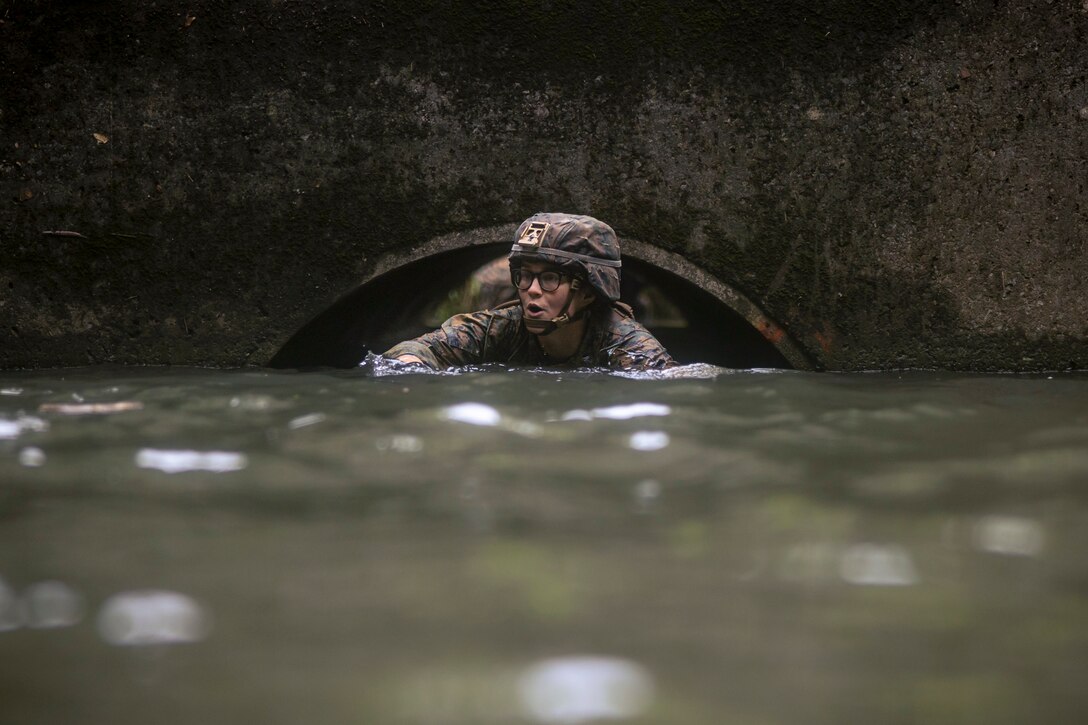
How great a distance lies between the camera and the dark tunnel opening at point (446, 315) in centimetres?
488

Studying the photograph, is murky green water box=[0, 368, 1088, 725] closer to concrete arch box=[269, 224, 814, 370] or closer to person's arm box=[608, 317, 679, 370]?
person's arm box=[608, 317, 679, 370]

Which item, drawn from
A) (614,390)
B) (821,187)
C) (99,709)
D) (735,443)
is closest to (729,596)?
(99,709)

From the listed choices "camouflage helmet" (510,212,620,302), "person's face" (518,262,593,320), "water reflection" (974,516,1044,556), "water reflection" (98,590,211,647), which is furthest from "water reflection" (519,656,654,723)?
"person's face" (518,262,593,320)

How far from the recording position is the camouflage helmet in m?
4.38

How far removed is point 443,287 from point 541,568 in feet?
15.5

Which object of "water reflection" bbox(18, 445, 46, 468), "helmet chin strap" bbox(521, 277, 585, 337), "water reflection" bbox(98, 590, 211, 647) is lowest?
"water reflection" bbox(98, 590, 211, 647)

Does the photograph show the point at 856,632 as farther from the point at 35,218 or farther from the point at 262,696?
the point at 35,218

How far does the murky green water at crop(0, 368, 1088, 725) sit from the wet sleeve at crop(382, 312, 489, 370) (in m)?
2.04

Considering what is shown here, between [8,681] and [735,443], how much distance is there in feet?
4.81

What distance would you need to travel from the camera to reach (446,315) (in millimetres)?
6207

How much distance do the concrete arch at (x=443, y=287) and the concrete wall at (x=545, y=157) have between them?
8 centimetres

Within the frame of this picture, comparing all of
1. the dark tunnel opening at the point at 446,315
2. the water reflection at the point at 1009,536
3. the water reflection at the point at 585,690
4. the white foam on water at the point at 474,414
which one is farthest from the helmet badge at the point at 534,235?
the water reflection at the point at 585,690

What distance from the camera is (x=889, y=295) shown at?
4.67 meters

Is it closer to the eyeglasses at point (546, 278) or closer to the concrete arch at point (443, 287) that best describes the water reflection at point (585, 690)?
the eyeglasses at point (546, 278)
